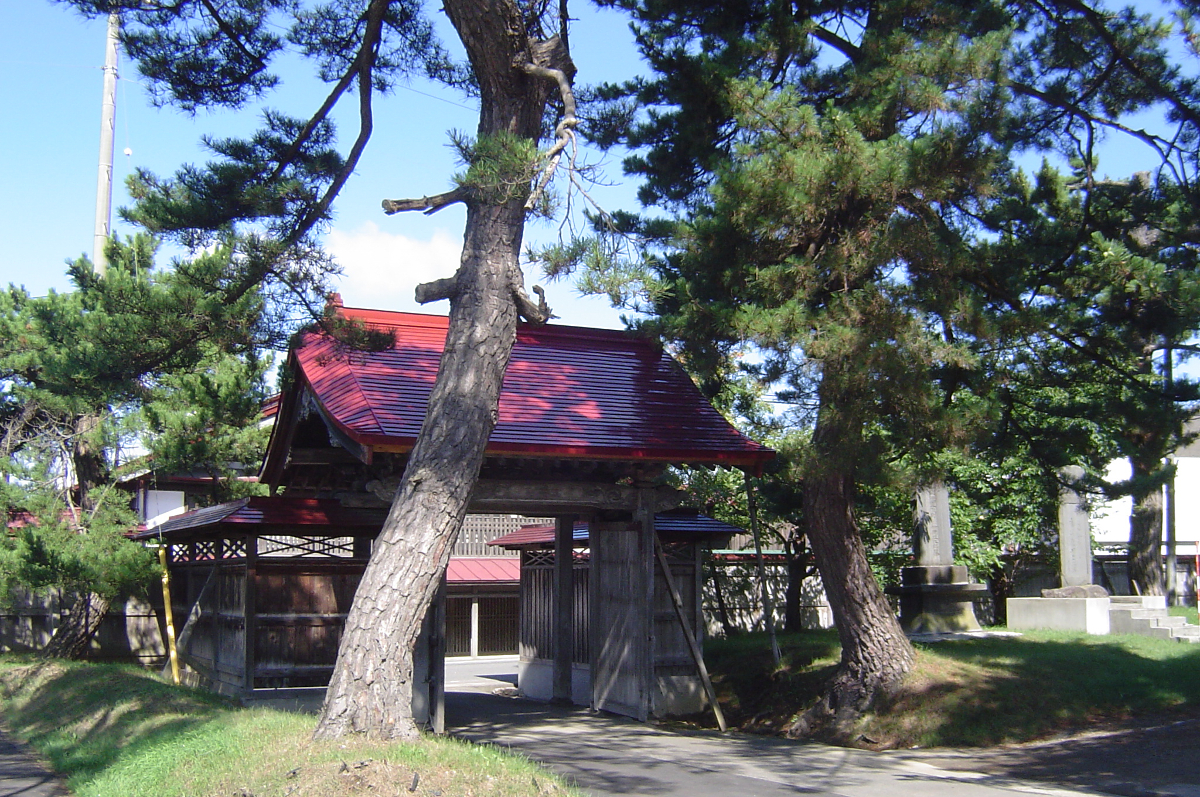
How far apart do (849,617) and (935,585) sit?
592 cm

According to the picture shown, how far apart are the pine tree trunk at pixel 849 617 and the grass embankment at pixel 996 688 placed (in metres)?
0.29

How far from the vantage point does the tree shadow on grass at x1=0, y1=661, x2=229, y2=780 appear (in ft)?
30.5

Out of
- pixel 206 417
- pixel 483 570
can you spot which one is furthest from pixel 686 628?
pixel 483 570

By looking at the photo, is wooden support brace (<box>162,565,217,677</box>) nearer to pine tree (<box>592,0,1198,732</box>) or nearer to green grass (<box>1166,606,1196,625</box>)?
pine tree (<box>592,0,1198,732</box>)

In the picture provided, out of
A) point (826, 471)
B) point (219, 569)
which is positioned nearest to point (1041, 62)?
point (826, 471)

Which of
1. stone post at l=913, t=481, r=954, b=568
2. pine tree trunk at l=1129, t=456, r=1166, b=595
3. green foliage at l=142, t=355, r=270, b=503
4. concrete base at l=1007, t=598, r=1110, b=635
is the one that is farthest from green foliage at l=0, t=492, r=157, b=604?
pine tree trunk at l=1129, t=456, r=1166, b=595

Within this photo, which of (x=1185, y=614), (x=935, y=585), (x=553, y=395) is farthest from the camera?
(x=1185, y=614)

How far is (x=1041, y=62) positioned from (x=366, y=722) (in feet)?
36.0

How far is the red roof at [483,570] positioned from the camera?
28.5m

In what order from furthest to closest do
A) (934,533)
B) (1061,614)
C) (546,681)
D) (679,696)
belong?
1. (934,533)
2. (1061,614)
3. (546,681)
4. (679,696)

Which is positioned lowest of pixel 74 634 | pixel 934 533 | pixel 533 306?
pixel 74 634

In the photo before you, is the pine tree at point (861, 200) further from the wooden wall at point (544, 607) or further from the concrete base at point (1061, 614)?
the concrete base at point (1061, 614)

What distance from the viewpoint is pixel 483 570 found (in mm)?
29219

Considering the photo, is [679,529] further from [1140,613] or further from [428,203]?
[1140,613]
